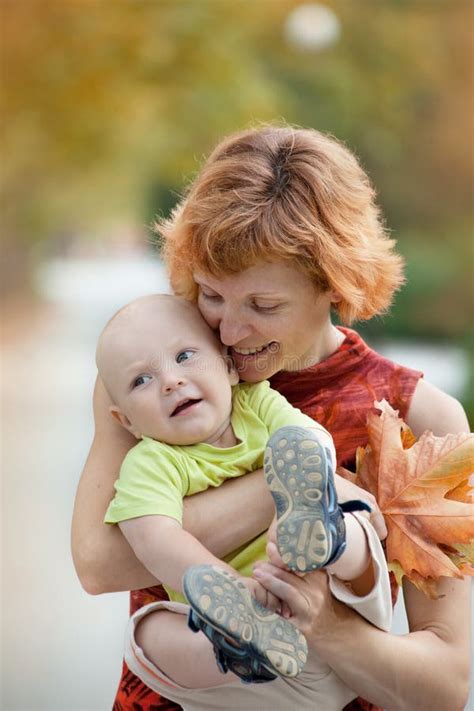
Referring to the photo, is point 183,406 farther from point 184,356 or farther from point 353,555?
point 353,555

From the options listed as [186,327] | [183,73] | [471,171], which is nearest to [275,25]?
[183,73]

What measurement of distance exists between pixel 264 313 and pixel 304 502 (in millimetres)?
409

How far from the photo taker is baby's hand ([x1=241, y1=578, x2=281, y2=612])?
4.56 ft

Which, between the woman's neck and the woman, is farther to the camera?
the woman's neck

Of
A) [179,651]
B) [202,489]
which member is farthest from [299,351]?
[179,651]

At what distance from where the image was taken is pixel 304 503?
52.2 inches

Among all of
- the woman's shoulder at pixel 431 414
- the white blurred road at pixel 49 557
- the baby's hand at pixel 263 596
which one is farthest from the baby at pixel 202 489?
the white blurred road at pixel 49 557

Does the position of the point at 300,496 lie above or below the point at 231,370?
below

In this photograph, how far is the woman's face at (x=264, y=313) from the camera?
162cm

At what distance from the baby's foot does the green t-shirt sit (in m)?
0.22

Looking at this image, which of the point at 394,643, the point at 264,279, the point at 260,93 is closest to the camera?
the point at 394,643

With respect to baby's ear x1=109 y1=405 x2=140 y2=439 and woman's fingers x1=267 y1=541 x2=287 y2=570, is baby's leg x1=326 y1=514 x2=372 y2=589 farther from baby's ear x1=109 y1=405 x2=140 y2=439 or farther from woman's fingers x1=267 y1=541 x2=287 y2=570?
baby's ear x1=109 y1=405 x2=140 y2=439

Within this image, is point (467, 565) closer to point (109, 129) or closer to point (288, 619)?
point (288, 619)

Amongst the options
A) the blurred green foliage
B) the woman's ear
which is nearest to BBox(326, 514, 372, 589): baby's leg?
the woman's ear
